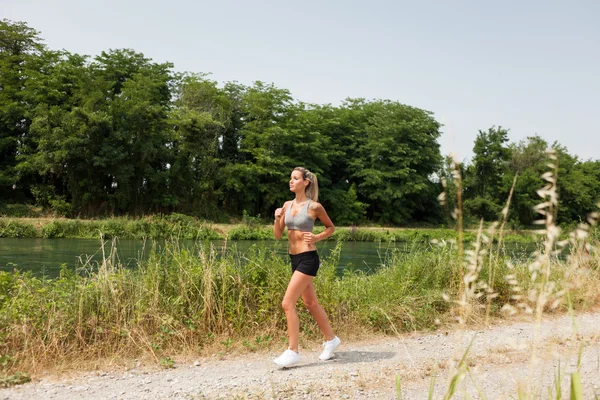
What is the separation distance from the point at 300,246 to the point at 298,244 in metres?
0.03

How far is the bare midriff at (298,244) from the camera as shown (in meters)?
4.91

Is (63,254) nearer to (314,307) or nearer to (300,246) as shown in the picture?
(314,307)

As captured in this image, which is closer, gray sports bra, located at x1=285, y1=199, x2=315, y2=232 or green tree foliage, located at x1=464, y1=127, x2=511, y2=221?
gray sports bra, located at x1=285, y1=199, x2=315, y2=232

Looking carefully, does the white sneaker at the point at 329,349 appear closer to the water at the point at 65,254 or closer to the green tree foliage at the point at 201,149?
the water at the point at 65,254

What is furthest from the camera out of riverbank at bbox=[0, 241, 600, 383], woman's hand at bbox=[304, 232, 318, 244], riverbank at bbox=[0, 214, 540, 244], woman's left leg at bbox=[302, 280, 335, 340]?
riverbank at bbox=[0, 214, 540, 244]

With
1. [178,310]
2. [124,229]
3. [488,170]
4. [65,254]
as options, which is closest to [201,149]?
[124,229]

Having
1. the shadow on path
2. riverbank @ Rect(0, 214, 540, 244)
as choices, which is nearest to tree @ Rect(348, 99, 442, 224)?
riverbank @ Rect(0, 214, 540, 244)

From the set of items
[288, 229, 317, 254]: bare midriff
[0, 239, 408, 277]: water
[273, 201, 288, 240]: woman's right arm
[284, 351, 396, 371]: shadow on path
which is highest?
[273, 201, 288, 240]: woman's right arm

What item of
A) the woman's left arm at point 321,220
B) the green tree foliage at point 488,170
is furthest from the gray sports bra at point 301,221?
the green tree foliage at point 488,170

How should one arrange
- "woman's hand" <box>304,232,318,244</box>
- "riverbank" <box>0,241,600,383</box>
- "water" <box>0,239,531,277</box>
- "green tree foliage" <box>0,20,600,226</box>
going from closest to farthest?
"woman's hand" <box>304,232,318,244</box>, "riverbank" <box>0,241,600,383</box>, "water" <box>0,239,531,277</box>, "green tree foliage" <box>0,20,600,226</box>

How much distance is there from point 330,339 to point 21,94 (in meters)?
37.7

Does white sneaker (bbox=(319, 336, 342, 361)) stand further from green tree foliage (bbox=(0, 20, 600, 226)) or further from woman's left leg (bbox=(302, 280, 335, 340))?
green tree foliage (bbox=(0, 20, 600, 226))

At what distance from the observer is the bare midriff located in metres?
4.91

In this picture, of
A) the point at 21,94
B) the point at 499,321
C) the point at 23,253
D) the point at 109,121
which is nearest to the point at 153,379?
the point at 499,321
